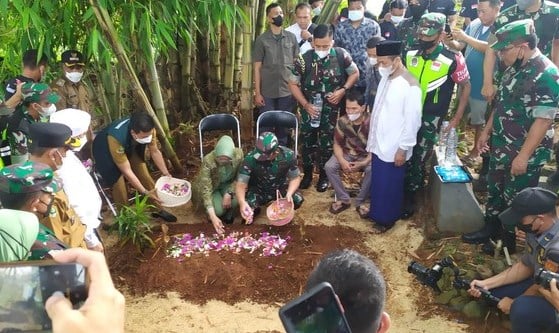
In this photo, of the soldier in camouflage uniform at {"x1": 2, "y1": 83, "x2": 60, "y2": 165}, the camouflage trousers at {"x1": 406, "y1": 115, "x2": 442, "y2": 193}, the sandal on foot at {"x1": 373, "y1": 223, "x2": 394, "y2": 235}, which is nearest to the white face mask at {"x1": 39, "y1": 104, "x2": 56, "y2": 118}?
the soldier in camouflage uniform at {"x1": 2, "y1": 83, "x2": 60, "y2": 165}

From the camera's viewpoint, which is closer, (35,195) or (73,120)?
(35,195)

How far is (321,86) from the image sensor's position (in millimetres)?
5539

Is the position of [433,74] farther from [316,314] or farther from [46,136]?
[316,314]

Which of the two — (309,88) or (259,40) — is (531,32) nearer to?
(309,88)

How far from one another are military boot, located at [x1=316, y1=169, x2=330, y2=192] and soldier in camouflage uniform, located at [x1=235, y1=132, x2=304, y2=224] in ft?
1.65

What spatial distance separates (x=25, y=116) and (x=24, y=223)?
→ 238cm

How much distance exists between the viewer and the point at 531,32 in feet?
12.6

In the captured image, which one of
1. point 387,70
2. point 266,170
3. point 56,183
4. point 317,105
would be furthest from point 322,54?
point 56,183

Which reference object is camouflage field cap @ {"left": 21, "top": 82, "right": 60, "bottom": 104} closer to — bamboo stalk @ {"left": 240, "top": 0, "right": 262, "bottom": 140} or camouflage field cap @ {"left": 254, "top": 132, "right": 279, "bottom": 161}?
camouflage field cap @ {"left": 254, "top": 132, "right": 279, "bottom": 161}

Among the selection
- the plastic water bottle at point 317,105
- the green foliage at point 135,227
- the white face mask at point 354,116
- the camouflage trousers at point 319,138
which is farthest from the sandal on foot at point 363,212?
the green foliage at point 135,227

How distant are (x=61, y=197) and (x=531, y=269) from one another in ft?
10.4

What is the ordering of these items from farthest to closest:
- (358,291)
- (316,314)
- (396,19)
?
(396,19) → (358,291) → (316,314)

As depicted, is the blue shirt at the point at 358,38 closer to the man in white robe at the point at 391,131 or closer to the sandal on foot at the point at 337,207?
the man in white robe at the point at 391,131

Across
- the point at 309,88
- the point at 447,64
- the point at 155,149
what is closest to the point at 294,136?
the point at 309,88
